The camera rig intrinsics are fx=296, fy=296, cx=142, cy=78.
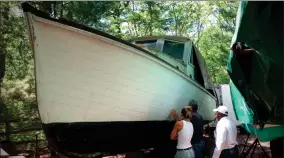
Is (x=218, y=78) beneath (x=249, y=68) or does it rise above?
beneath

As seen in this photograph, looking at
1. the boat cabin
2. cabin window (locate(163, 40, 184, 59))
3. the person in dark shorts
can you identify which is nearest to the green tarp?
the person in dark shorts

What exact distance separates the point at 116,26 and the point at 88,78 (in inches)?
268

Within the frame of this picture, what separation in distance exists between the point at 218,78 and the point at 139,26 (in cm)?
550

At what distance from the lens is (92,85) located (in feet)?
12.7

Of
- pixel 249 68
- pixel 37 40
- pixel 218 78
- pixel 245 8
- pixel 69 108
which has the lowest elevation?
pixel 218 78

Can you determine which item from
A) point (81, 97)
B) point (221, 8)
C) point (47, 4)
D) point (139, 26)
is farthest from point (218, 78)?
point (81, 97)

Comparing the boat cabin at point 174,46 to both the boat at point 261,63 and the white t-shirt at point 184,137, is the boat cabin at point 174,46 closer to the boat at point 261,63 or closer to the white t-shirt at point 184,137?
the boat at point 261,63

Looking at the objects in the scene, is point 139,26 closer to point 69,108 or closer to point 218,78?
point 218,78

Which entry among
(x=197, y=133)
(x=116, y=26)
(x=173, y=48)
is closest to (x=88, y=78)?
(x=197, y=133)

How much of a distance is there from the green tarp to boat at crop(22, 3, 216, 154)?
130 cm

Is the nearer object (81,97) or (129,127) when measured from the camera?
(81,97)

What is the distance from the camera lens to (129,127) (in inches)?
170

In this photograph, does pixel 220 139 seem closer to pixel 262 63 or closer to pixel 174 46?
pixel 262 63

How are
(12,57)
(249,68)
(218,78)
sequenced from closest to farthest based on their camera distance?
(249,68) → (12,57) → (218,78)
